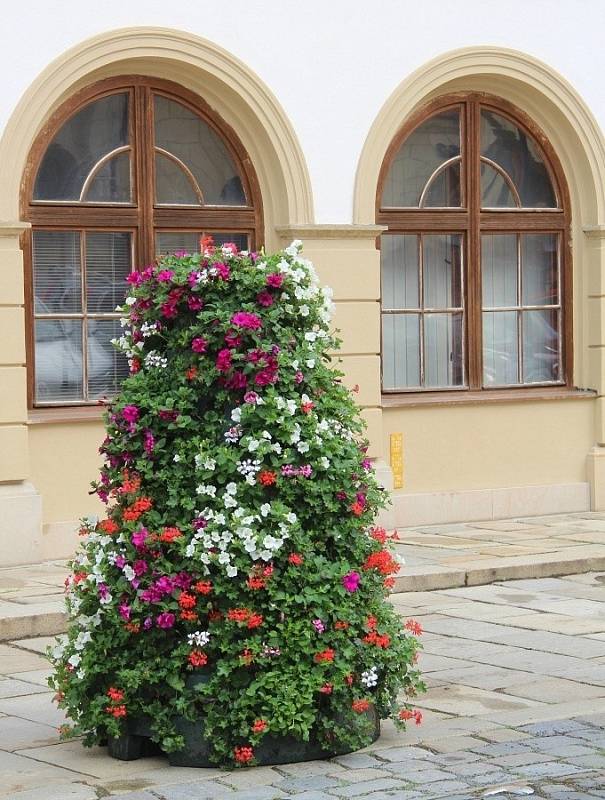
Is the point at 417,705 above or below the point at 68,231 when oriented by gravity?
below

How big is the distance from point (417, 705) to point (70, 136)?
19.3 ft

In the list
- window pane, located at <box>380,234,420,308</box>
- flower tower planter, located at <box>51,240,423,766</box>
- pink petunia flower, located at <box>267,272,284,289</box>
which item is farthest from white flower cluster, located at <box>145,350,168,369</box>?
window pane, located at <box>380,234,420,308</box>

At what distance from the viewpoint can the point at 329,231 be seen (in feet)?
40.7

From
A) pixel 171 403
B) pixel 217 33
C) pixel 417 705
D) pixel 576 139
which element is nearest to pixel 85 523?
pixel 171 403

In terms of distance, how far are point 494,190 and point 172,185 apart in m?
2.89

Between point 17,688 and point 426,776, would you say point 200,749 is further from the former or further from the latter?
point 17,688

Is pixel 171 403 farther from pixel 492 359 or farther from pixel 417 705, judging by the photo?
pixel 492 359

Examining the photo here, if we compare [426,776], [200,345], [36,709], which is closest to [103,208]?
[36,709]

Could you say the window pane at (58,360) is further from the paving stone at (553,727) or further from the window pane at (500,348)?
the paving stone at (553,727)

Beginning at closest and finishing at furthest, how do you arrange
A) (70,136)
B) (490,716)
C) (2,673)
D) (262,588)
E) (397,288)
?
(262,588) → (490,716) → (2,673) → (70,136) → (397,288)

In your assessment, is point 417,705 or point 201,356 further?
point 417,705

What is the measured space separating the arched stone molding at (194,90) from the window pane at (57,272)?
1.48 ft

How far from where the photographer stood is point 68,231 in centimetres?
1170

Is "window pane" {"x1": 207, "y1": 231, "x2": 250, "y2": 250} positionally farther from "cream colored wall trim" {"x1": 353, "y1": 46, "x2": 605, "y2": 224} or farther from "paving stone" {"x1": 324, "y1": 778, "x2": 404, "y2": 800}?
"paving stone" {"x1": 324, "y1": 778, "x2": 404, "y2": 800}
